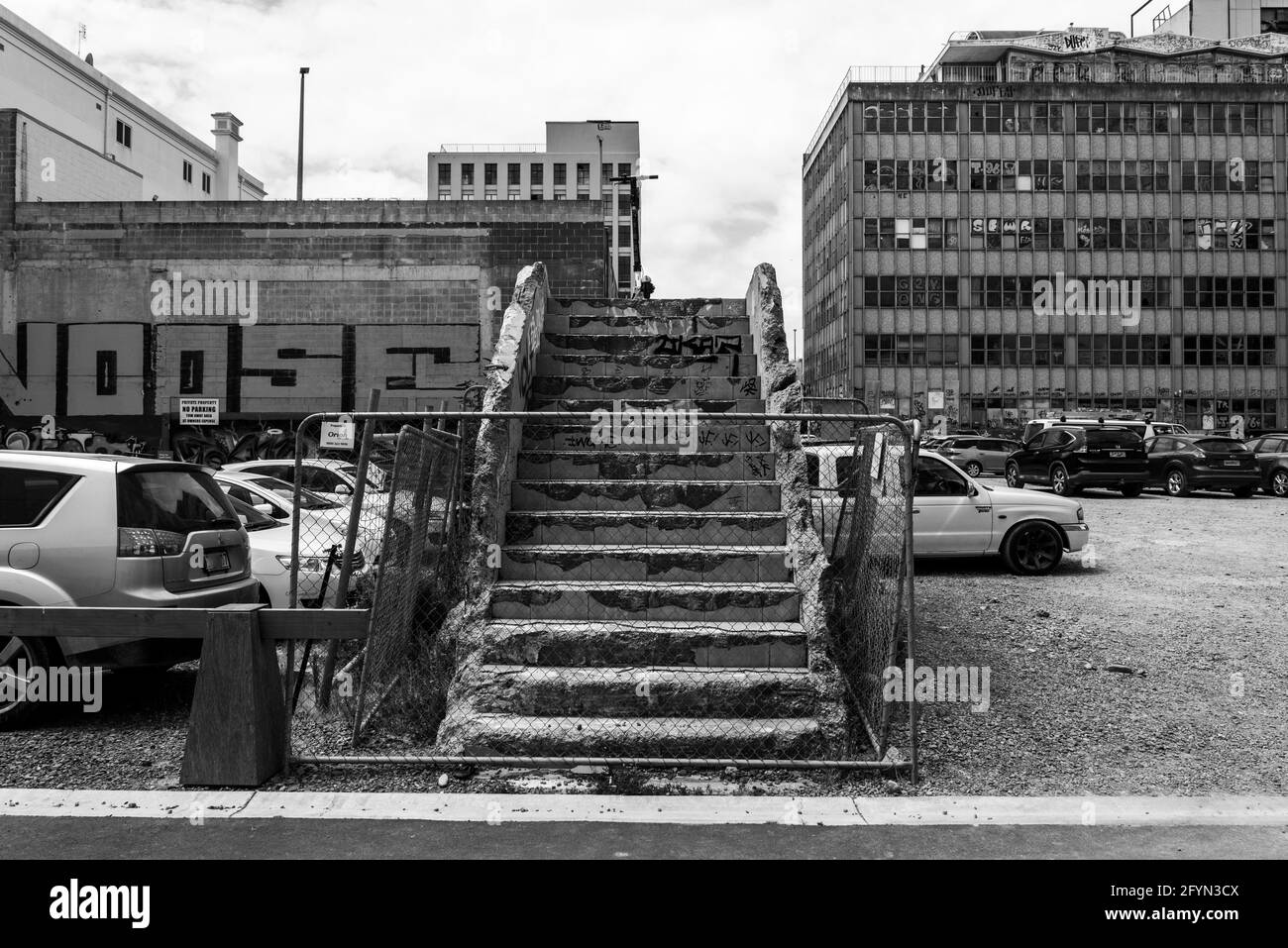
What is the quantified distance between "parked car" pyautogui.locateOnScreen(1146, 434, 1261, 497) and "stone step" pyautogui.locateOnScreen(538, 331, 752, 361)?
18.6 metres

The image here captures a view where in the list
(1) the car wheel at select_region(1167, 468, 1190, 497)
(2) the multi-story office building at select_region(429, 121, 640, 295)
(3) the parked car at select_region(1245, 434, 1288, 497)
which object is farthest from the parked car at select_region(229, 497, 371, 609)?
(2) the multi-story office building at select_region(429, 121, 640, 295)

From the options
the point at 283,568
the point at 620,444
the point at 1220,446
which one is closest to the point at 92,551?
the point at 283,568

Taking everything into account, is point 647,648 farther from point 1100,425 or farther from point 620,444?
point 1100,425

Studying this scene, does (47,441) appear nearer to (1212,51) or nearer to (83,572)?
(83,572)

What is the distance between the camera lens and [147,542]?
602 centimetres

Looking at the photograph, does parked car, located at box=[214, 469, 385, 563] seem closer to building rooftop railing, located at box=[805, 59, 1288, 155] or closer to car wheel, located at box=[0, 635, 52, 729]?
car wheel, located at box=[0, 635, 52, 729]

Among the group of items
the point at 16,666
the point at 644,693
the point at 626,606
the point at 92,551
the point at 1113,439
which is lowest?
the point at 644,693

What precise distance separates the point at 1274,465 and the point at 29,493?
25.9 meters

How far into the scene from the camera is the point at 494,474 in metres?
6.36

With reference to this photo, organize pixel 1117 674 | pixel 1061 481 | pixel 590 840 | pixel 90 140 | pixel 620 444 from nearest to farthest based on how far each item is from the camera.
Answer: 1. pixel 590 840
2. pixel 1117 674
3. pixel 620 444
4. pixel 1061 481
5. pixel 90 140

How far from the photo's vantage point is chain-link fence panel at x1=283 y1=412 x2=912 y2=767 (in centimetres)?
529

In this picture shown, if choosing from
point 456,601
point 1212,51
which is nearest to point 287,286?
point 456,601

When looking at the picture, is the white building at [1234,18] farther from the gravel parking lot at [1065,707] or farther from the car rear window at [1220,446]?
the gravel parking lot at [1065,707]

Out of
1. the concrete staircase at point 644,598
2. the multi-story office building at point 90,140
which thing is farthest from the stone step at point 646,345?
the multi-story office building at point 90,140
